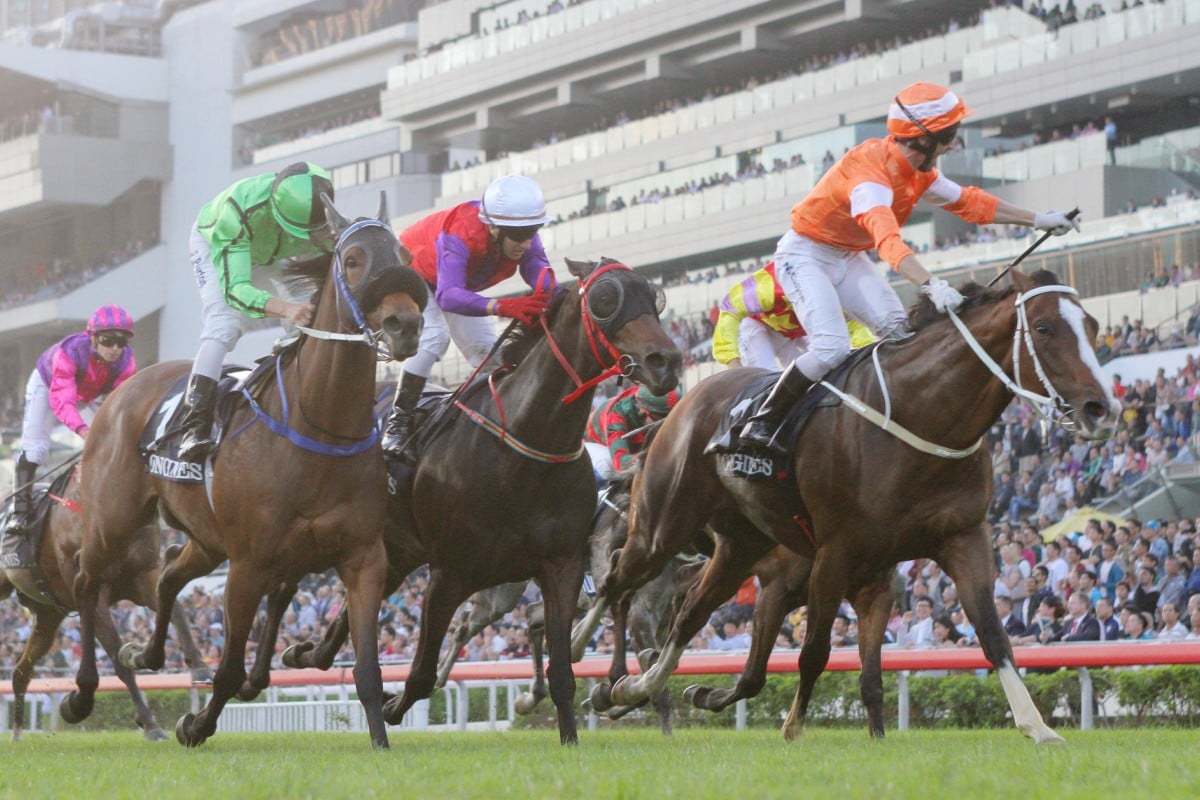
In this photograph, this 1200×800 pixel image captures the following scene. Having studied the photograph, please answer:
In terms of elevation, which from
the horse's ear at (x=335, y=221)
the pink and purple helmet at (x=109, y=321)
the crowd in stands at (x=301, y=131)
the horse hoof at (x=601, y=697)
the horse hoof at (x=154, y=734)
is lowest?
the horse hoof at (x=154, y=734)

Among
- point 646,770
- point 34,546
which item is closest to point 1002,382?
point 646,770

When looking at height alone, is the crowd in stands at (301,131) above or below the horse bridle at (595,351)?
above

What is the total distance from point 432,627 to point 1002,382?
8.63 ft

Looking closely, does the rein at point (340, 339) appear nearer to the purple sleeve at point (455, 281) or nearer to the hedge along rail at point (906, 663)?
the purple sleeve at point (455, 281)

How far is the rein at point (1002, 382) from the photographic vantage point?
20.4ft

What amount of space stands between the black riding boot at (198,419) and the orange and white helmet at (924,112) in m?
2.98

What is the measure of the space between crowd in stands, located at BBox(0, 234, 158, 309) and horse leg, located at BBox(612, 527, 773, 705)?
43.1 metres

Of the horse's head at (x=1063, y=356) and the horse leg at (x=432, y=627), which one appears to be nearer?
the horse's head at (x=1063, y=356)

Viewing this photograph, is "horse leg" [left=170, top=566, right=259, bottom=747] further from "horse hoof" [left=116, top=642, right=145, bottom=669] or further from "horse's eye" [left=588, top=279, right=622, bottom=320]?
"horse hoof" [left=116, top=642, right=145, bottom=669]

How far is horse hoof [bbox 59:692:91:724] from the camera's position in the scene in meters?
8.73

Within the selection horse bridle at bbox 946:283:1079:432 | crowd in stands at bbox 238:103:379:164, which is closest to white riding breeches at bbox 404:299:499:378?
horse bridle at bbox 946:283:1079:432

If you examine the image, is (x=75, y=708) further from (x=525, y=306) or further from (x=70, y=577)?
(x=525, y=306)

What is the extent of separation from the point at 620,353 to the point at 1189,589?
18.6ft

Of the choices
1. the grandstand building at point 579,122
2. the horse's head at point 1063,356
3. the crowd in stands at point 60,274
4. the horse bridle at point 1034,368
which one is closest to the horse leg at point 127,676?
the horse bridle at point 1034,368
